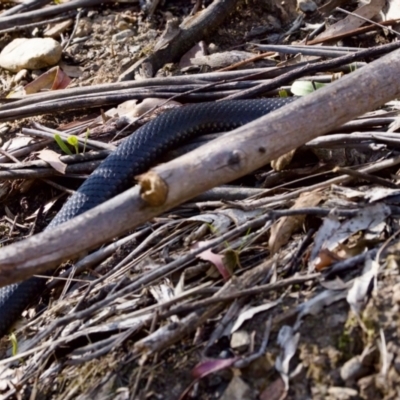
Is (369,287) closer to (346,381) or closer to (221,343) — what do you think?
(346,381)

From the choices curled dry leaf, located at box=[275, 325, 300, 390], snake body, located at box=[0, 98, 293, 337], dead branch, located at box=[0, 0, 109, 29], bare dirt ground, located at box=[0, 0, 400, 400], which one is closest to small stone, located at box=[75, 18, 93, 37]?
dead branch, located at box=[0, 0, 109, 29]

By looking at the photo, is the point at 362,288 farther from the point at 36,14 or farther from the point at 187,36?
the point at 36,14

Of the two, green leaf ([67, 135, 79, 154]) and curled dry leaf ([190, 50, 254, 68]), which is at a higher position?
curled dry leaf ([190, 50, 254, 68])

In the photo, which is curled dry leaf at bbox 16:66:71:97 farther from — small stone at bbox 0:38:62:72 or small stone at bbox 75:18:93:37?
small stone at bbox 75:18:93:37

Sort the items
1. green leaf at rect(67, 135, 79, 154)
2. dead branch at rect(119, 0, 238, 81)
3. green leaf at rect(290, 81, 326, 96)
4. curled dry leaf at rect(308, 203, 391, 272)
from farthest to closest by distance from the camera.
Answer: dead branch at rect(119, 0, 238, 81)
green leaf at rect(67, 135, 79, 154)
green leaf at rect(290, 81, 326, 96)
curled dry leaf at rect(308, 203, 391, 272)

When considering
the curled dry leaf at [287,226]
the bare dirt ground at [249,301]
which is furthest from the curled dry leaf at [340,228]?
the curled dry leaf at [287,226]

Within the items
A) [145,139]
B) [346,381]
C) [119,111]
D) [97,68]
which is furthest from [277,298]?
[97,68]
